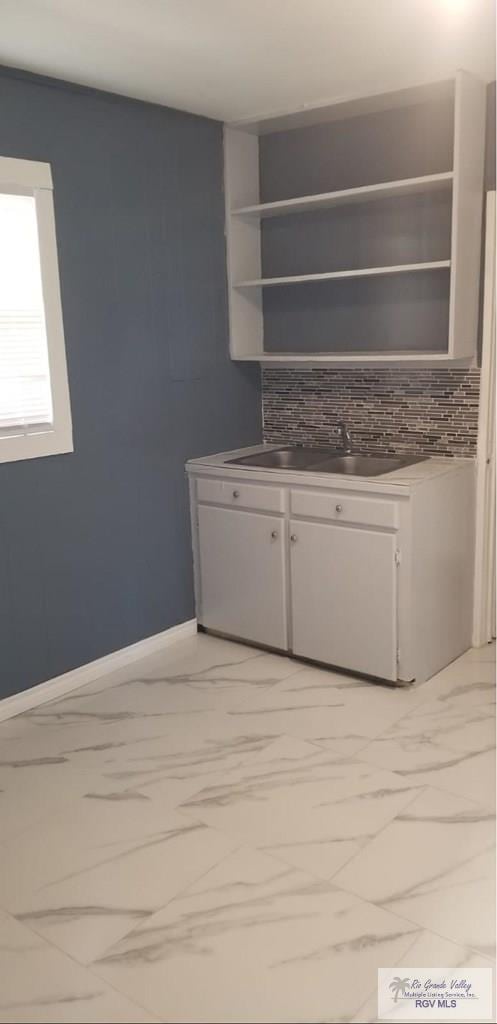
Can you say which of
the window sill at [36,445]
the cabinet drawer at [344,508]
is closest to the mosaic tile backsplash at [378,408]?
the cabinet drawer at [344,508]

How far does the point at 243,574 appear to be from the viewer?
3.83m

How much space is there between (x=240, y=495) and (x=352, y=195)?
4.48ft

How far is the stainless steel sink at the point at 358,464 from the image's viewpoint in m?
3.75

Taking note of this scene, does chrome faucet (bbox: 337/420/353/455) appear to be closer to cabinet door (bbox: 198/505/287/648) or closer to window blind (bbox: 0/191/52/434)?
cabinet door (bbox: 198/505/287/648)

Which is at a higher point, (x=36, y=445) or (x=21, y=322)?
(x=21, y=322)

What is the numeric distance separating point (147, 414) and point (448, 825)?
2125mm

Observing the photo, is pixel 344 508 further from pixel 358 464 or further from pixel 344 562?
pixel 358 464

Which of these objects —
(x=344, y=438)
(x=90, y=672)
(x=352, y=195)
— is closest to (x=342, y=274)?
(x=352, y=195)

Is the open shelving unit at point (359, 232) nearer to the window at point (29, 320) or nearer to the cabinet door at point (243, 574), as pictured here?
the cabinet door at point (243, 574)

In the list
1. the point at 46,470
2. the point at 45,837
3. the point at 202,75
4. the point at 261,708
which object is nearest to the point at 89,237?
the point at 202,75

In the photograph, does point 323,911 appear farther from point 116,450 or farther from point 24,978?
point 116,450

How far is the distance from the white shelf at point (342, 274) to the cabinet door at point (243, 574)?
3.50ft

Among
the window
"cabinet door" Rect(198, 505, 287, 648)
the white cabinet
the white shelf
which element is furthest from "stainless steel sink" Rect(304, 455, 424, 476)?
the window

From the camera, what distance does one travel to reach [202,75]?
10.3 ft
